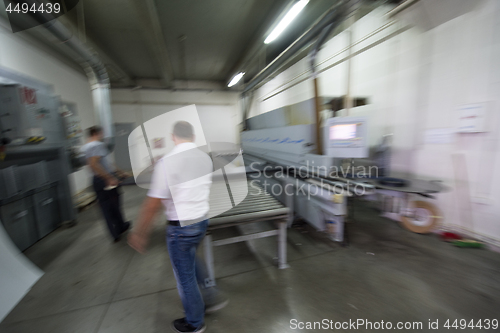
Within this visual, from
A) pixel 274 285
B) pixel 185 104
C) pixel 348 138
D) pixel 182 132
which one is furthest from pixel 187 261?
pixel 185 104

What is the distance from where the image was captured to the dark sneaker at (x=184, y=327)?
4.46 ft

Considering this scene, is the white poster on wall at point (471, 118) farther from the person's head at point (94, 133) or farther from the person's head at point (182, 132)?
the person's head at point (94, 133)

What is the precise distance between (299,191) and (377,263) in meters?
1.10

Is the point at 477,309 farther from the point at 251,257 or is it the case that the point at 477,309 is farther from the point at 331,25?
the point at 331,25

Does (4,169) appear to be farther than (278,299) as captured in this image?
Yes

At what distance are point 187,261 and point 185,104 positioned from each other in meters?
7.02

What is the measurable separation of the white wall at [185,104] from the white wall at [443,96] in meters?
5.03

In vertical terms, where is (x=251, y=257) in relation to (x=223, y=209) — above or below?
below

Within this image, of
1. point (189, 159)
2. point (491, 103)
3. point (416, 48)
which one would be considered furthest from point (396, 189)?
point (416, 48)

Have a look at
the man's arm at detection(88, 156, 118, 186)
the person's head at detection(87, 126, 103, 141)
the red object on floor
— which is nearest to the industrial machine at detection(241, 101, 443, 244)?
the red object on floor

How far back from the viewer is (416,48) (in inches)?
107

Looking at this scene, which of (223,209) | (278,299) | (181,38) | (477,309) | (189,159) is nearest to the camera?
(189,159)

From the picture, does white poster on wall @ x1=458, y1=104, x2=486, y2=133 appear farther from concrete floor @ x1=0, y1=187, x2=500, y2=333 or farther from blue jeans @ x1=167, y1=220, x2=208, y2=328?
blue jeans @ x1=167, y1=220, x2=208, y2=328

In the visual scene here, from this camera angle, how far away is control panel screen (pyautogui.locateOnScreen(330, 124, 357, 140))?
212 cm
